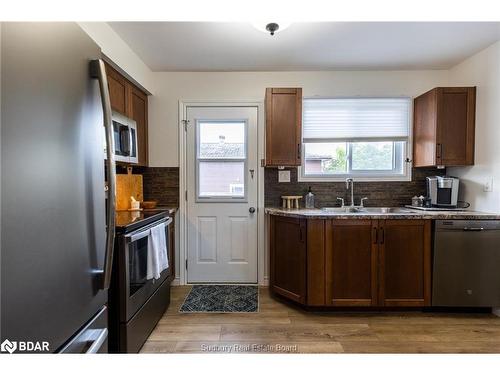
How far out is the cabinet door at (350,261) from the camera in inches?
89.6

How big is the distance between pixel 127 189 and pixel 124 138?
2.01 ft

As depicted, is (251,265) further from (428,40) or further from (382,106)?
(428,40)

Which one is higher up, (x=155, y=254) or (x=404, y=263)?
(x=155, y=254)

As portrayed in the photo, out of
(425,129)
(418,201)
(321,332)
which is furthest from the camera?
(418,201)

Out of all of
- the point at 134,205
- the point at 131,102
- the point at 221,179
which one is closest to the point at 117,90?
the point at 131,102

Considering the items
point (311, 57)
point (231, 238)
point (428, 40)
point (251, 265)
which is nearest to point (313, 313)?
point (251, 265)

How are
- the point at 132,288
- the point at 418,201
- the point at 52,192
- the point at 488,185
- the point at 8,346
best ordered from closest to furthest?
the point at 8,346 → the point at 52,192 → the point at 132,288 → the point at 488,185 → the point at 418,201

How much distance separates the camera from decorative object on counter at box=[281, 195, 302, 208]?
2.84 m

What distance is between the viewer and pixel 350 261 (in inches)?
89.7

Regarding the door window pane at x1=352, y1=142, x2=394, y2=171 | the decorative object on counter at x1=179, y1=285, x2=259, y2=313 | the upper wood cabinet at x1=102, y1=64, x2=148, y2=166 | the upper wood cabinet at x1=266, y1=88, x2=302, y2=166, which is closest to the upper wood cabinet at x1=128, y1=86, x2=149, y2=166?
the upper wood cabinet at x1=102, y1=64, x2=148, y2=166

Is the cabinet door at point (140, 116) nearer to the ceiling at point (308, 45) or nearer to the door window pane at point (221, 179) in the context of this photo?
the ceiling at point (308, 45)

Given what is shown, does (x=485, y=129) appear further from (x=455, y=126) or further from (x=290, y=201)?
(x=290, y=201)

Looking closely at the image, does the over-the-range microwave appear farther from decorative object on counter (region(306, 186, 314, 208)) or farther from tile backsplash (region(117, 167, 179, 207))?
decorative object on counter (region(306, 186, 314, 208))

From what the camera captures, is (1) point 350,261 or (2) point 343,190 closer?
(1) point 350,261
